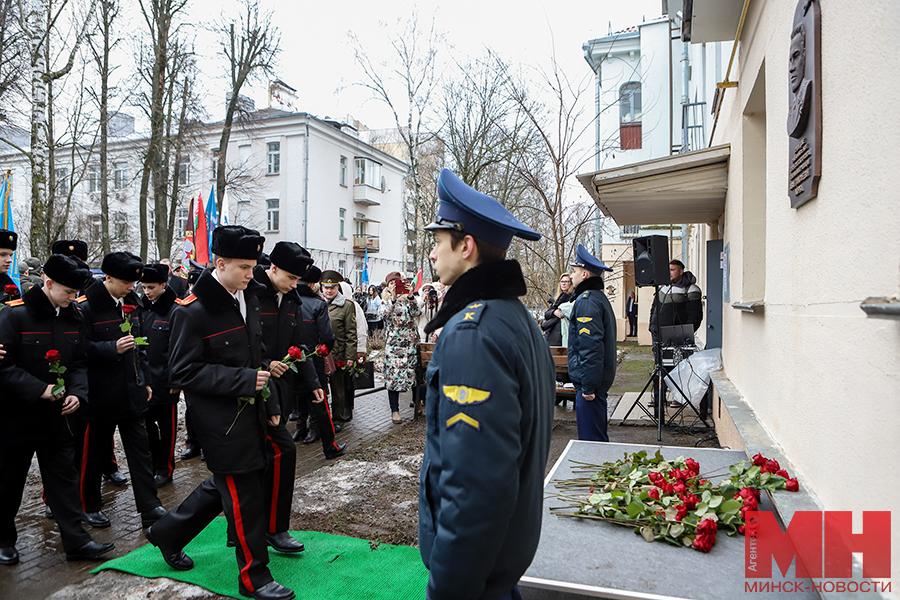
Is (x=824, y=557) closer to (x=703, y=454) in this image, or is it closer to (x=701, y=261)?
(x=703, y=454)

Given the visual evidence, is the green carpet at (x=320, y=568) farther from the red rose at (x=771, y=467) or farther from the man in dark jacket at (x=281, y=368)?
the red rose at (x=771, y=467)

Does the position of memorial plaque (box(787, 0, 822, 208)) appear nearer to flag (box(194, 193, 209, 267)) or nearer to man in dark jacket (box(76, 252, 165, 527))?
man in dark jacket (box(76, 252, 165, 527))

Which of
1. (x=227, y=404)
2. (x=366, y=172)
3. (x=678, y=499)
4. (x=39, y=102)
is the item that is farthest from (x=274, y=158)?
(x=678, y=499)

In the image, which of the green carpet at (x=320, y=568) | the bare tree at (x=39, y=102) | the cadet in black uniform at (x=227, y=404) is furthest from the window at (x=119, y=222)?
the cadet in black uniform at (x=227, y=404)

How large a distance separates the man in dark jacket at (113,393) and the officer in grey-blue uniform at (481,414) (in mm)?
3730

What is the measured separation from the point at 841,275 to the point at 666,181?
4.90m

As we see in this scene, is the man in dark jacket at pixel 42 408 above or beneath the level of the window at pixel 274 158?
beneath

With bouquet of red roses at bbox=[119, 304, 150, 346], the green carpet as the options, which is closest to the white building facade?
bouquet of red roses at bbox=[119, 304, 150, 346]

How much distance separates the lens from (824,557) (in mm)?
2482

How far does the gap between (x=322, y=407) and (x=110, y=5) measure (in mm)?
16543

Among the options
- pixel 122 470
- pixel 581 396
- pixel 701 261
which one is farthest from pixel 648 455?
pixel 701 261

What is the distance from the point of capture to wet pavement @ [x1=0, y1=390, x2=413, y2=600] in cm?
410

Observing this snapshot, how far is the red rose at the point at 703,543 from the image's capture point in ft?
10.1

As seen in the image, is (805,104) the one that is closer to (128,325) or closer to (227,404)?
(227,404)
